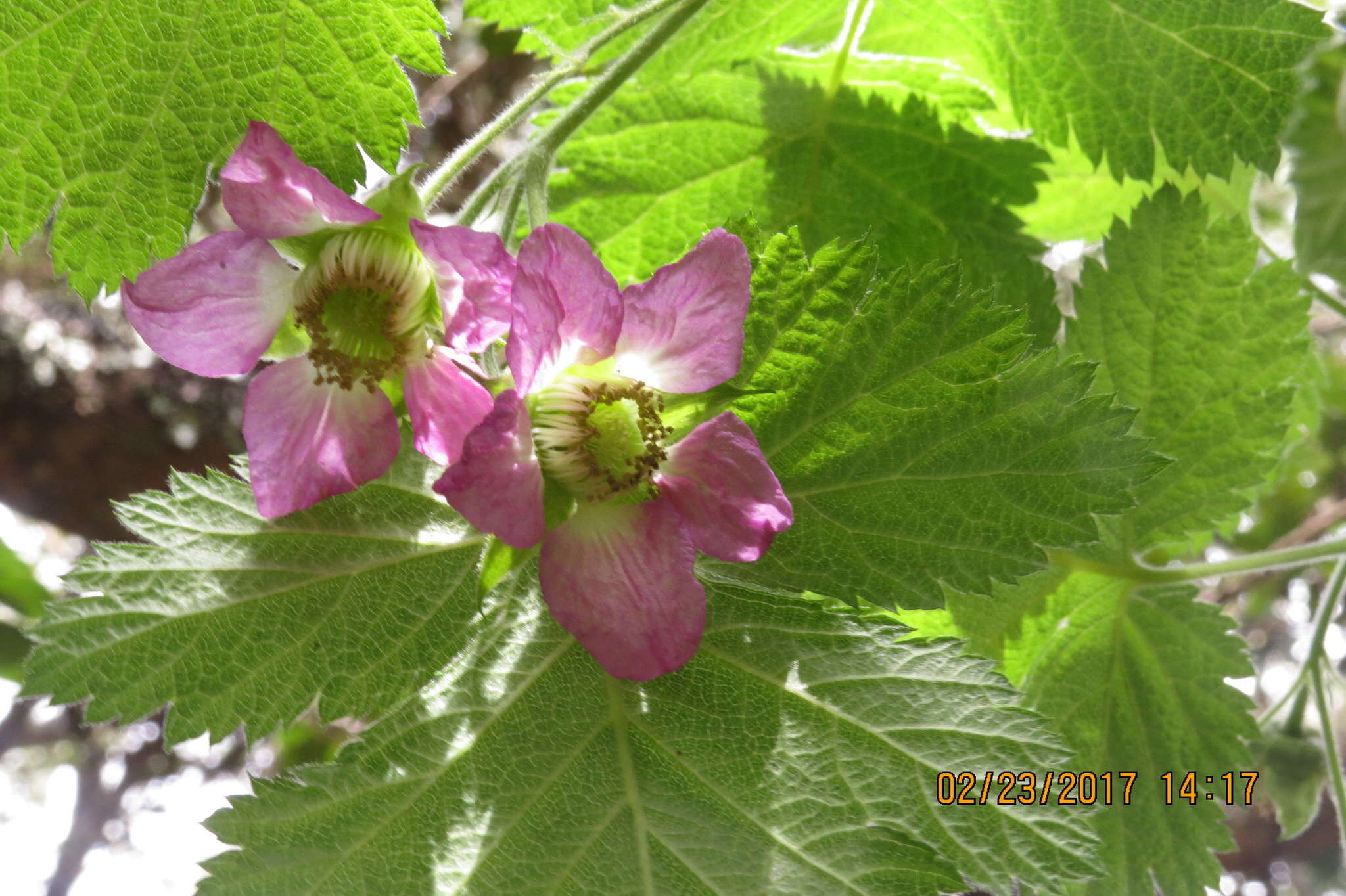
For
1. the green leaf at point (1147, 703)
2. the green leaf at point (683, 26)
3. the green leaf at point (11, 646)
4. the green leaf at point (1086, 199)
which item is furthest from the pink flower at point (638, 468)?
the green leaf at point (11, 646)

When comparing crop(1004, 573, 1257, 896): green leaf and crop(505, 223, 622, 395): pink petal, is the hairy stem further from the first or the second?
crop(505, 223, 622, 395): pink petal

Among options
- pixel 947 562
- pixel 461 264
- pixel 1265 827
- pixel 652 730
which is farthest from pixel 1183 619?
pixel 1265 827

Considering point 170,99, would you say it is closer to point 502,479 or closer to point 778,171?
point 502,479

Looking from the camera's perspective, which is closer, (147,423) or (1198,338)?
(1198,338)

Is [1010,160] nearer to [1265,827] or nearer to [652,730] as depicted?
[652,730]

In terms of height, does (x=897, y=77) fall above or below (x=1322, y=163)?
above

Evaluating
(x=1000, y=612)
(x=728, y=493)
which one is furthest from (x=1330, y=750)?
(x=728, y=493)

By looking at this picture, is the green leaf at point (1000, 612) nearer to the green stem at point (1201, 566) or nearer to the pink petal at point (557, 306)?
the green stem at point (1201, 566)
